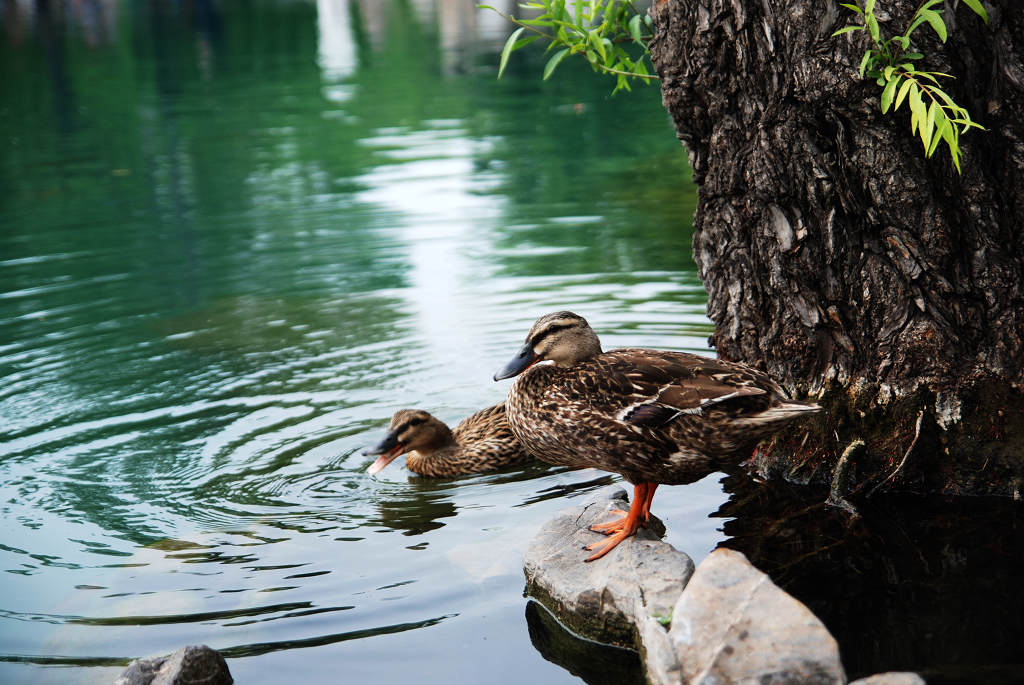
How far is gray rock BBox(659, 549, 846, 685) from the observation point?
352cm

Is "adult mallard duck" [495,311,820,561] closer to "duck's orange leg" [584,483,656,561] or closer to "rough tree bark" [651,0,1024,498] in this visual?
"duck's orange leg" [584,483,656,561]

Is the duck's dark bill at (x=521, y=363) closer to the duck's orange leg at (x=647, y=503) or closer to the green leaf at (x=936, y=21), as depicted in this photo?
the duck's orange leg at (x=647, y=503)

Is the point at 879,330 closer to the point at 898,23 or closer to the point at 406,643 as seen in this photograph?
the point at 898,23

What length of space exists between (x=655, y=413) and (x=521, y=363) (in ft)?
2.86

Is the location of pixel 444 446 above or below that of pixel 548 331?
below

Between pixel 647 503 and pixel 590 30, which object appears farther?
pixel 590 30

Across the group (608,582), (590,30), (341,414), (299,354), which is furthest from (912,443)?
(299,354)

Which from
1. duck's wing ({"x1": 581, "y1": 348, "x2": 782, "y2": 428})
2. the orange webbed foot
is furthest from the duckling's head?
duck's wing ({"x1": 581, "y1": 348, "x2": 782, "y2": 428})

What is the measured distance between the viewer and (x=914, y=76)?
4.73 metres

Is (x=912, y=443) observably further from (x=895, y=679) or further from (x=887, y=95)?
(x=895, y=679)

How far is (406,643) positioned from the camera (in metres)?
4.46

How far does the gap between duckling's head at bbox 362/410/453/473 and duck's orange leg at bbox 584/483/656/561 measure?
72.5 inches

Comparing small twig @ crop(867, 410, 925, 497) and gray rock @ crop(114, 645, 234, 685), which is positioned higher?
small twig @ crop(867, 410, 925, 497)

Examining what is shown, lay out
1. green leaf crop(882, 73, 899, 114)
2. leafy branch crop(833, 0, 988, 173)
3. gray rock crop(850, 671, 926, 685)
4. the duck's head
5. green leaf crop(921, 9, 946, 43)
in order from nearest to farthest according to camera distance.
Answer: gray rock crop(850, 671, 926, 685)
green leaf crop(921, 9, 946, 43)
leafy branch crop(833, 0, 988, 173)
green leaf crop(882, 73, 899, 114)
the duck's head
